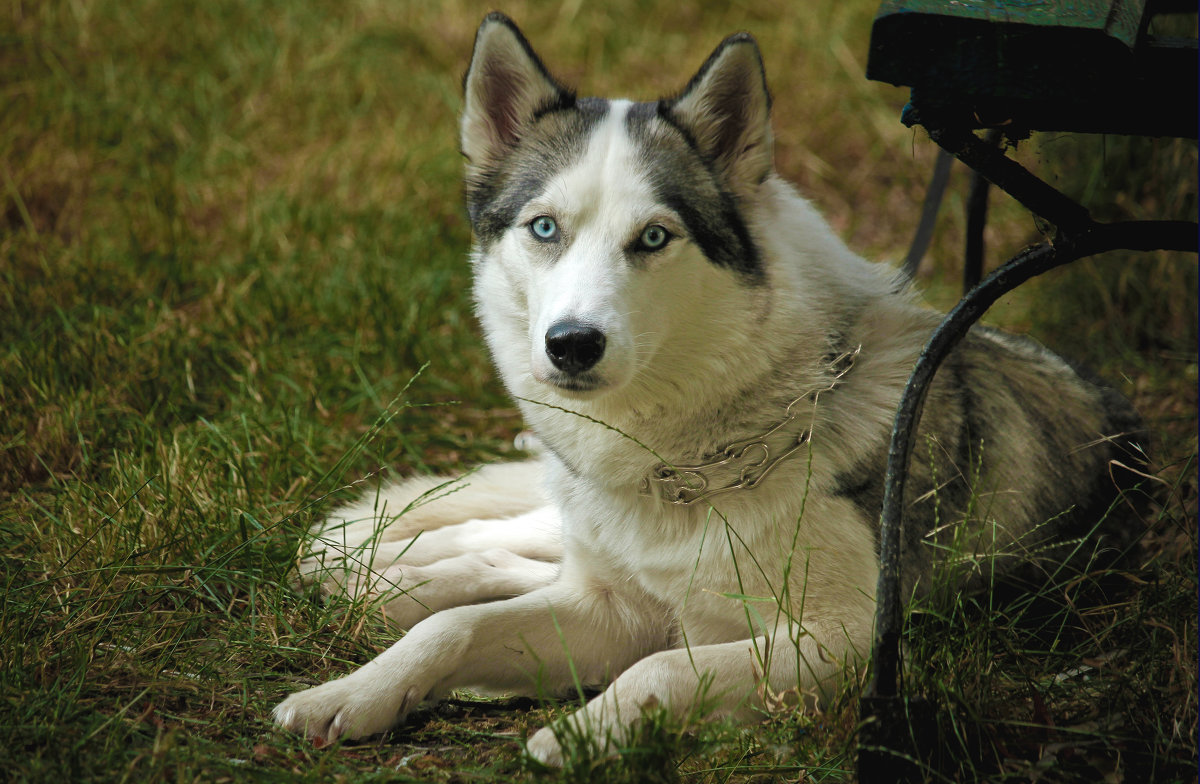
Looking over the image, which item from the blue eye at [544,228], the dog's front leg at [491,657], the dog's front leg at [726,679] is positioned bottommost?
the dog's front leg at [491,657]

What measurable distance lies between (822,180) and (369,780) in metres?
5.07

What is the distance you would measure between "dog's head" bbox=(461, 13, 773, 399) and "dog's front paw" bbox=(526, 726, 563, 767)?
80 cm

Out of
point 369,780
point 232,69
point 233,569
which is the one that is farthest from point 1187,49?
point 232,69

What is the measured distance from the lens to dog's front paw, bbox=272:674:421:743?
2230 mm

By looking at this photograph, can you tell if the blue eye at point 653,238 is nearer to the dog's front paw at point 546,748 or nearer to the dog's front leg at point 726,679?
the dog's front leg at point 726,679

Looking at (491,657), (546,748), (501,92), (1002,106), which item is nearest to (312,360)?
(501,92)

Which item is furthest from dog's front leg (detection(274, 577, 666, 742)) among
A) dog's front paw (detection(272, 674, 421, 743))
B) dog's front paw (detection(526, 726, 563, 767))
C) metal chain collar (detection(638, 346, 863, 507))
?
metal chain collar (detection(638, 346, 863, 507))

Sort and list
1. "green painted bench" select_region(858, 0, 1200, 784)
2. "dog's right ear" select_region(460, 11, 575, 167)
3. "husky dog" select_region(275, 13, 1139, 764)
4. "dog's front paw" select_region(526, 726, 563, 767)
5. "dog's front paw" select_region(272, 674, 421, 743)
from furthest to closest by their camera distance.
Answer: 1. "dog's right ear" select_region(460, 11, 575, 167)
2. "husky dog" select_region(275, 13, 1139, 764)
3. "dog's front paw" select_region(272, 674, 421, 743)
4. "dog's front paw" select_region(526, 726, 563, 767)
5. "green painted bench" select_region(858, 0, 1200, 784)

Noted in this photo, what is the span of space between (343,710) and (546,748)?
507 millimetres

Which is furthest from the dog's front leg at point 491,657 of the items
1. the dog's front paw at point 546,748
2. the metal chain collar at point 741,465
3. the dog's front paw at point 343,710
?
the metal chain collar at point 741,465

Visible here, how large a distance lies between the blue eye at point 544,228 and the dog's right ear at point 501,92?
1.30 ft

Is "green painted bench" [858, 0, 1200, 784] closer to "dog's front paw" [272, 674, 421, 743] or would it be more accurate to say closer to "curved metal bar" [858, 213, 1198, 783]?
"curved metal bar" [858, 213, 1198, 783]

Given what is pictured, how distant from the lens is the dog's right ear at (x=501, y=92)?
2.72 metres

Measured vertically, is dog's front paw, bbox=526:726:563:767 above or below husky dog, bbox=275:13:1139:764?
below
